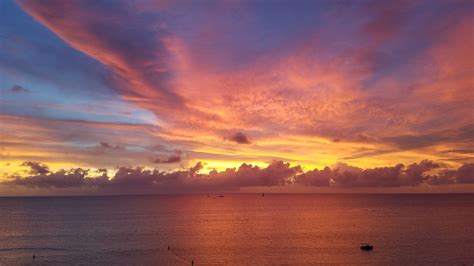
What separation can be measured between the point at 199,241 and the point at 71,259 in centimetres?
4436

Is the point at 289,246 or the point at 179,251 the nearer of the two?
the point at 179,251

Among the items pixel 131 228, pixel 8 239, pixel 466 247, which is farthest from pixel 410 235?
pixel 8 239

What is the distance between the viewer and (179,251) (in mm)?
121062

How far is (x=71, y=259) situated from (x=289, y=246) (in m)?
64.3

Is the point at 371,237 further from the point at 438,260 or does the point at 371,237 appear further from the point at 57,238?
the point at 57,238

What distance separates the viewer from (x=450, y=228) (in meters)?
177

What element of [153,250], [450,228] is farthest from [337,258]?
[450,228]

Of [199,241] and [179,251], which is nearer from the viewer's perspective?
[179,251]

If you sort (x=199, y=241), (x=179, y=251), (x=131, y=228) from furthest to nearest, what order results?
(x=131, y=228), (x=199, y=241), (x=179, y=251)

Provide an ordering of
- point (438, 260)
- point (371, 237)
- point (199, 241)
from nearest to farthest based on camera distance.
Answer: point (438, 260) → point (199, 241) → point (371, 237)

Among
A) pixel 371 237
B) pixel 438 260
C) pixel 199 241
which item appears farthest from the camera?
pixel 371 237

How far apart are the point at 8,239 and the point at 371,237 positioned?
434 feet

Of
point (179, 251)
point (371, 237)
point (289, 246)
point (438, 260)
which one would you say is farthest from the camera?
point (371, 237)

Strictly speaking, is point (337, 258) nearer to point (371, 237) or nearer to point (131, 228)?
point (371, 237)
